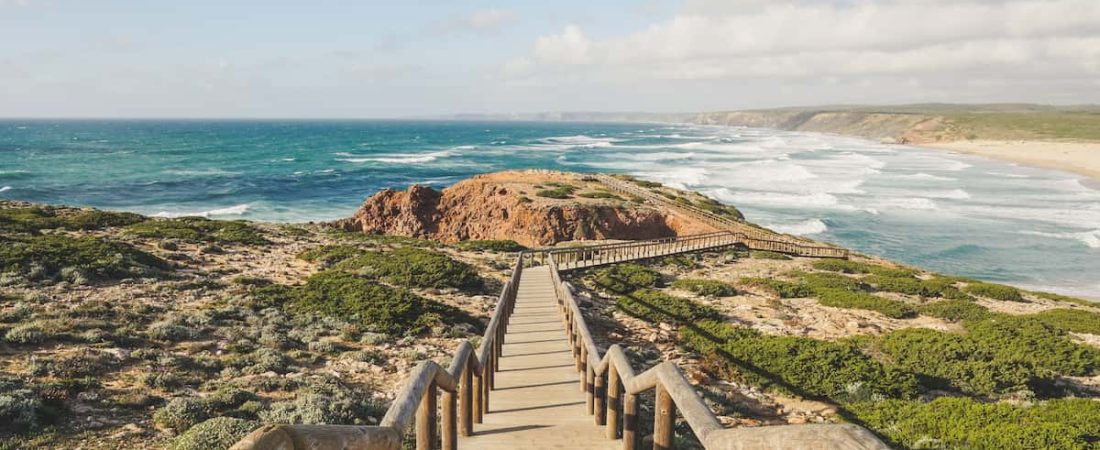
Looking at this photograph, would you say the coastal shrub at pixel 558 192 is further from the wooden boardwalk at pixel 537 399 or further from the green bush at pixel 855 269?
the wooden boardwalk at pixel 537 399

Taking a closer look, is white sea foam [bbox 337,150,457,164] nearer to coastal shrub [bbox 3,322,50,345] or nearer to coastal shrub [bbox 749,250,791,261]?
coastal shrub [bbox 749,250,791,261]

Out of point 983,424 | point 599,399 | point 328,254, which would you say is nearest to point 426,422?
point 599,399

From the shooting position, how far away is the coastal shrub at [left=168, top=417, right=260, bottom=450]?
6.84 m

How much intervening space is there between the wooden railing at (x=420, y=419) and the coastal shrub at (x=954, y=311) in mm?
15707

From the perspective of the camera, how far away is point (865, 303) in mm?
18031

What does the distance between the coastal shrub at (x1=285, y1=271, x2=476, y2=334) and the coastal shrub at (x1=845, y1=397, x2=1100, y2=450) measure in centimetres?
→ 905

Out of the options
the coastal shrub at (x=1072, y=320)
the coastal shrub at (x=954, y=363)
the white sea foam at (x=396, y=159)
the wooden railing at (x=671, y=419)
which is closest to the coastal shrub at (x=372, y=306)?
the wooden railing at (x=671, y=419)

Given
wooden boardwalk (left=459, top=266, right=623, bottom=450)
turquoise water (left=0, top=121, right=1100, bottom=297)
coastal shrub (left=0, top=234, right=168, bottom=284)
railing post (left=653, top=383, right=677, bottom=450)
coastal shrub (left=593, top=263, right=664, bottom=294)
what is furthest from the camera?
turquoise water (left=0, top=121, right=1100, bottom=297)

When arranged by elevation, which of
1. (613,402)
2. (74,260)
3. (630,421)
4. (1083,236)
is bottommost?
(1083,236)

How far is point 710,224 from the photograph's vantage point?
34.2 m

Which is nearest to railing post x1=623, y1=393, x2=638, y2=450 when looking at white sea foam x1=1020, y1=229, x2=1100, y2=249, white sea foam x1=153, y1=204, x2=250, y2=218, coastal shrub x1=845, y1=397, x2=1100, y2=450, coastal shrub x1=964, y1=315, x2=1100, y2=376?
coastal shrub x1=845, y1=397, x2=1100, y2=450

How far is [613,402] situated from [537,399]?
1949mm

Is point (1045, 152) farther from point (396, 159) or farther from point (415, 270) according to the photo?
point (415, 270)

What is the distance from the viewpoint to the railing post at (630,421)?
4.94 m
